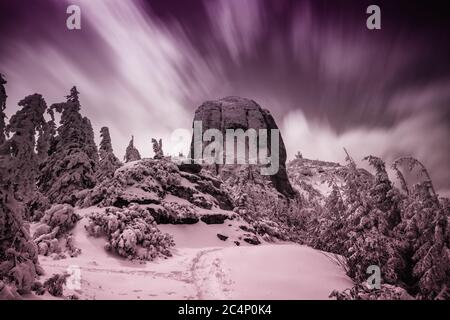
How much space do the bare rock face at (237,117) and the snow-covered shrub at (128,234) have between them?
7590 centimetres

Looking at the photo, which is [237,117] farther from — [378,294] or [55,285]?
[55,285]

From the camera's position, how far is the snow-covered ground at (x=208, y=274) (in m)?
9.51

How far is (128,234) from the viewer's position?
1677cm

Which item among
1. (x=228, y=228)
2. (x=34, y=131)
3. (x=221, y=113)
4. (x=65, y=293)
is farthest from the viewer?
(x=221, y=113)

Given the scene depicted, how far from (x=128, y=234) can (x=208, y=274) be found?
20.7 ft

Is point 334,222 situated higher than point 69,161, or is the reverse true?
point 69,161

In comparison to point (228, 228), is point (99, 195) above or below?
above

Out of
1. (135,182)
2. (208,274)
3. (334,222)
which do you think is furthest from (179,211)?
(334,222)

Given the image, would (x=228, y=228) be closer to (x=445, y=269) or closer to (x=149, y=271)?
(x=149, y=271)

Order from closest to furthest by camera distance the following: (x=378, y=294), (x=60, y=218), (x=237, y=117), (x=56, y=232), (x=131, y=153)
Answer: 1. (x=378, y=294)
2. (x=56, y=232)
3. (x=60, y=218)
4. (x=131, y=153)
5. (x=237, y=117)

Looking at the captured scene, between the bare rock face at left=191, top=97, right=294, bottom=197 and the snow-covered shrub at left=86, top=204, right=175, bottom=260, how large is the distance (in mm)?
75902
